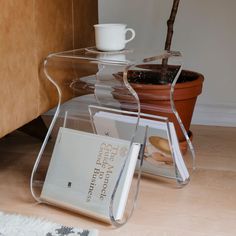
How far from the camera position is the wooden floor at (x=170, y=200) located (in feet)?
3.21

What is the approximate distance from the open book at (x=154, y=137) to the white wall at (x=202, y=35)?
59cm

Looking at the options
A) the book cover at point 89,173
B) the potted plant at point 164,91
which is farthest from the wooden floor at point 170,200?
the potted plant at point 164,91

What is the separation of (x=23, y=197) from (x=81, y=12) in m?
0.65

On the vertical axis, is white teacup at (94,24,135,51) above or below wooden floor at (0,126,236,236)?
above

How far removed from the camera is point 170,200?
1115mm

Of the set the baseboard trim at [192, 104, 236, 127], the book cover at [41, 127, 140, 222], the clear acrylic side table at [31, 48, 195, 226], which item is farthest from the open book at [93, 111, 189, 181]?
the baseboard trim at [192, 104, 236, 127]

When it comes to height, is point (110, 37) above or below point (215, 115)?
above

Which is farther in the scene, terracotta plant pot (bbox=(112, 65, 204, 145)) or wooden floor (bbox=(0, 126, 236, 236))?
terracotta plant pot (bbox=(112, 65, 204, 145))

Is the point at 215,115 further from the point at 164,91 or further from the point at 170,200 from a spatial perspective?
the point at 170,200

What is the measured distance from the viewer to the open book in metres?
1.16

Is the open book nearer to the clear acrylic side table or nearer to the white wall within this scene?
the clear acrylic side table

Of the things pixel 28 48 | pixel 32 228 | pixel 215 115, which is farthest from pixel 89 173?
pixel 215 115

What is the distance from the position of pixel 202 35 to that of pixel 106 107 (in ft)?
2.15

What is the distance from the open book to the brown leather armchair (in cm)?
17
